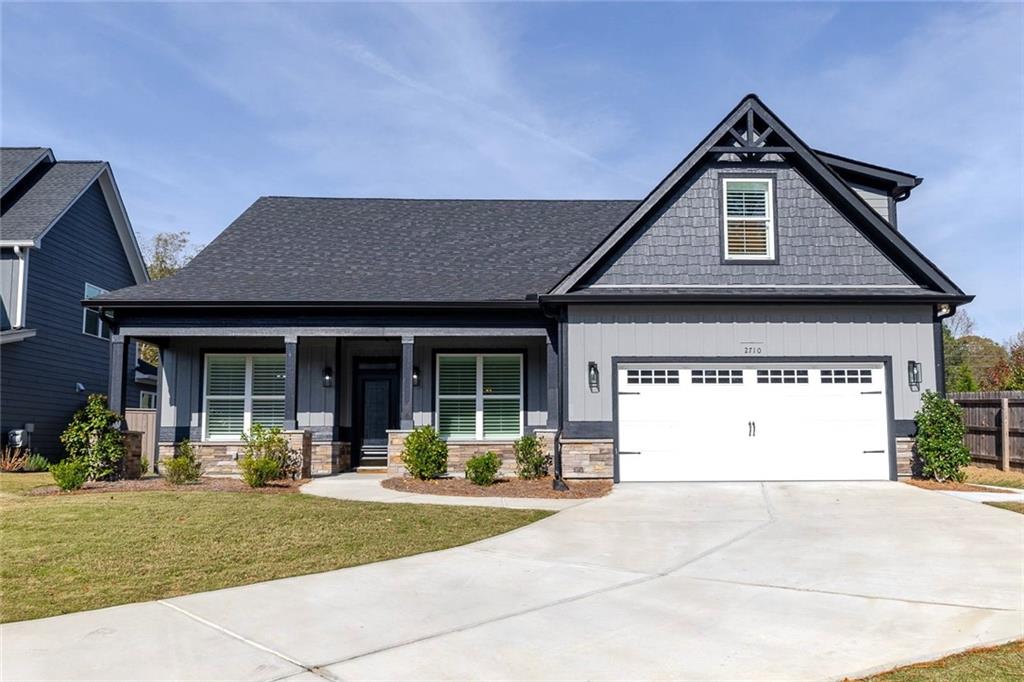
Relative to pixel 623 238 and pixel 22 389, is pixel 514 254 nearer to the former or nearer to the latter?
pixel 623 238

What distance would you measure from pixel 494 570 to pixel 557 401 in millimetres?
7374

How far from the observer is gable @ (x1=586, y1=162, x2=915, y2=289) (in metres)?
14.2

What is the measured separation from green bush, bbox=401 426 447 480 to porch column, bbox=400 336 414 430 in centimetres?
98

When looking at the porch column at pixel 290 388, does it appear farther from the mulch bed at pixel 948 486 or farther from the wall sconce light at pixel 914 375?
the wall sconce light at pixel 914 375

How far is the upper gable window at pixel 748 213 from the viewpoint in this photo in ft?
47.4

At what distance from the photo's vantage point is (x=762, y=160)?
14.5m

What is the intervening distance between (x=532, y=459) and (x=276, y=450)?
466cm

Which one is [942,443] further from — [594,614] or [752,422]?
[594,614]

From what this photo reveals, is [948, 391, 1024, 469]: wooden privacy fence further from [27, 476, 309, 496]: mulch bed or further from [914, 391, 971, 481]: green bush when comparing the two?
[27, 476, 309, 496]: mulch bed

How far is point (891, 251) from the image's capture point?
14.2 meters

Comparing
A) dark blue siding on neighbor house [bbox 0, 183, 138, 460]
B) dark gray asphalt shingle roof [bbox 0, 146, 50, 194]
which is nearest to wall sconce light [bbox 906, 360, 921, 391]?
dark blue siding on neighbor house [bbox 0, 183, 138, 460]

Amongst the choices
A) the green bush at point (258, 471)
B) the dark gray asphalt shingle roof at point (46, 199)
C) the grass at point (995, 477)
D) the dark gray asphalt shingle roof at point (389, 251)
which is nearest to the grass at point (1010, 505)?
the grass at point (995, 477)

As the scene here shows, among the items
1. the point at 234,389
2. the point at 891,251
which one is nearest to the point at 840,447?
the point at 891,251

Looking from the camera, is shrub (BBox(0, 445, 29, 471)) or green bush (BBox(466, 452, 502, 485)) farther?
shrub (BBox(0, 445, 29, 471))
